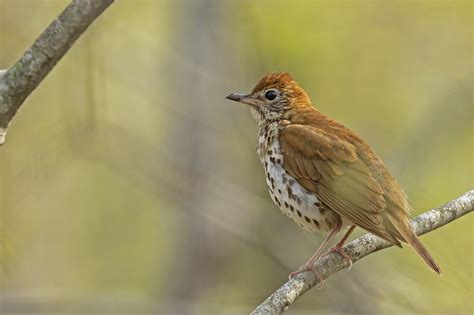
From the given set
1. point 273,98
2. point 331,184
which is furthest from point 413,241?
point 273,98

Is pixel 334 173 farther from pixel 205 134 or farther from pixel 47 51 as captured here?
pixel 205 134

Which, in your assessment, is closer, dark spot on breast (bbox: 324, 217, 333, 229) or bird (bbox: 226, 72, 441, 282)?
bird (bbox: 226, 72, 441, 282)

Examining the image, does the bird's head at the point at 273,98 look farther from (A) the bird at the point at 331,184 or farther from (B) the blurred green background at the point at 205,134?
(B) the blurred green background at the point at 205,134

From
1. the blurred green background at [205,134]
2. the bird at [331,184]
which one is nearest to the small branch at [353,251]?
the bird at [331,184]

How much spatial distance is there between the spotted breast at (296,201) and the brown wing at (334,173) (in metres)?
0.05

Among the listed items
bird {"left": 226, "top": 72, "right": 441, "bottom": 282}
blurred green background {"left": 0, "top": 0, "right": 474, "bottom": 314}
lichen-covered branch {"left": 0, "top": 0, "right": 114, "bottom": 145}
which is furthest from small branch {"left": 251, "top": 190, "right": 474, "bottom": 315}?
blurred green background {"left": 0, "top": 0, "right": 474, "bottom": 314}

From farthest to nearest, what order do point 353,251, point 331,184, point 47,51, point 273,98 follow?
point 273,98 → point 331,184 → point 353,251 → point 47,51

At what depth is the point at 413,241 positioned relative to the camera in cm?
645

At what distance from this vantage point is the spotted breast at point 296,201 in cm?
702

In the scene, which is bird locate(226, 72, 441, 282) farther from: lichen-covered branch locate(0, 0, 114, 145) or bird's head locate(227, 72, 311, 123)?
lichen-covered branch locate(0, 0, 114, 145)

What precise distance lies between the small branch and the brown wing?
287mm

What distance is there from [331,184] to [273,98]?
141cm

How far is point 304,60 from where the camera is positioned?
14.0m

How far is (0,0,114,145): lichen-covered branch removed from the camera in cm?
437
